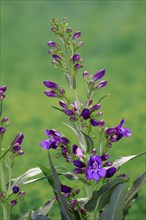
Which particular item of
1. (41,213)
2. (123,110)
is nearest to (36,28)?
(123,110)

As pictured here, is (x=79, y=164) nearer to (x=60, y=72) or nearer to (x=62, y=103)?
(x=62, y=103)

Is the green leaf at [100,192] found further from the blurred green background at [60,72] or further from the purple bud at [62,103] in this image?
the blurred green background at [60,72]

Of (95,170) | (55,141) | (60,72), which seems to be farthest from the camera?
(60,72)

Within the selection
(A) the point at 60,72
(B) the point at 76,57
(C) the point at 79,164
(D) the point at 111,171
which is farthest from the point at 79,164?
(A) the point at 60,72

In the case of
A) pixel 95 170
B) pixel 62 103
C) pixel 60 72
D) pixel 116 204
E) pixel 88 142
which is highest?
pixel 60 72

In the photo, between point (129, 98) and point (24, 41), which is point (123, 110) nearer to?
point (129, 98)

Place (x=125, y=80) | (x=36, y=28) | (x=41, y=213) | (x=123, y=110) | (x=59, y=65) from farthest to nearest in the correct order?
(x=36, y=28) → (x=125, y=80) → (x=123, y=110) → (x=41, y=213) → (x=59, y=65)

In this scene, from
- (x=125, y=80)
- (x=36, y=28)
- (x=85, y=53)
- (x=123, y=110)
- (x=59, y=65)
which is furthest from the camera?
(x=36, y=28)
